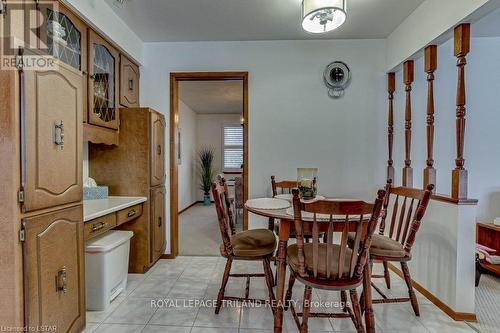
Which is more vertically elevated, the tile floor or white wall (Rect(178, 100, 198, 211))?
white wall (Rect(178, 100, 198, 211))

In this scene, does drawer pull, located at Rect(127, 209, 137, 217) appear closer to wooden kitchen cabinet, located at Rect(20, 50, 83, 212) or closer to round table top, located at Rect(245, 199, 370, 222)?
wooden kitchen cabinet, located at Rect(20, 50, 83, 212)

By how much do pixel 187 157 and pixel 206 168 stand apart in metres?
0.66

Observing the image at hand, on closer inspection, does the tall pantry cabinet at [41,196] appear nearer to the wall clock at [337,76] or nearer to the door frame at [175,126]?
the door frame at [175,126]

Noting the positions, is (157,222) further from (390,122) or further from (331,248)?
(390,122)

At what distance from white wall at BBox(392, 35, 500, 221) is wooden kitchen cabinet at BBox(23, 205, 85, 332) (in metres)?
3.03

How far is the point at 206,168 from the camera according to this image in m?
6.89

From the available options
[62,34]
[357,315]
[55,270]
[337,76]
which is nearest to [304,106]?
[337,76]

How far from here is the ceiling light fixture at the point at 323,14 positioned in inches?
72.7

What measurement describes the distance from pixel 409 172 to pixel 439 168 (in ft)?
2.17

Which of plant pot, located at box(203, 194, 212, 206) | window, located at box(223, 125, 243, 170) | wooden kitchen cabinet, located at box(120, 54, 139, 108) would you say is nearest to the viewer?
wooden kitchen cabinet, located at box(120, 54, 139, 108)

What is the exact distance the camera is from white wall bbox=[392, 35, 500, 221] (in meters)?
2.92

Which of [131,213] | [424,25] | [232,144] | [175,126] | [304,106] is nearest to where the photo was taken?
[424,25]

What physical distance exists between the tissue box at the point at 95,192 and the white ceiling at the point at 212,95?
2481 mm

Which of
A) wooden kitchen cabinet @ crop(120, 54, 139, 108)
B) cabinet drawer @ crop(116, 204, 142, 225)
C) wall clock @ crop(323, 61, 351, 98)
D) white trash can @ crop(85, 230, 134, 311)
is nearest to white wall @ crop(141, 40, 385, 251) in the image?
wall clock @ crop(323, 61, 351, 98)
